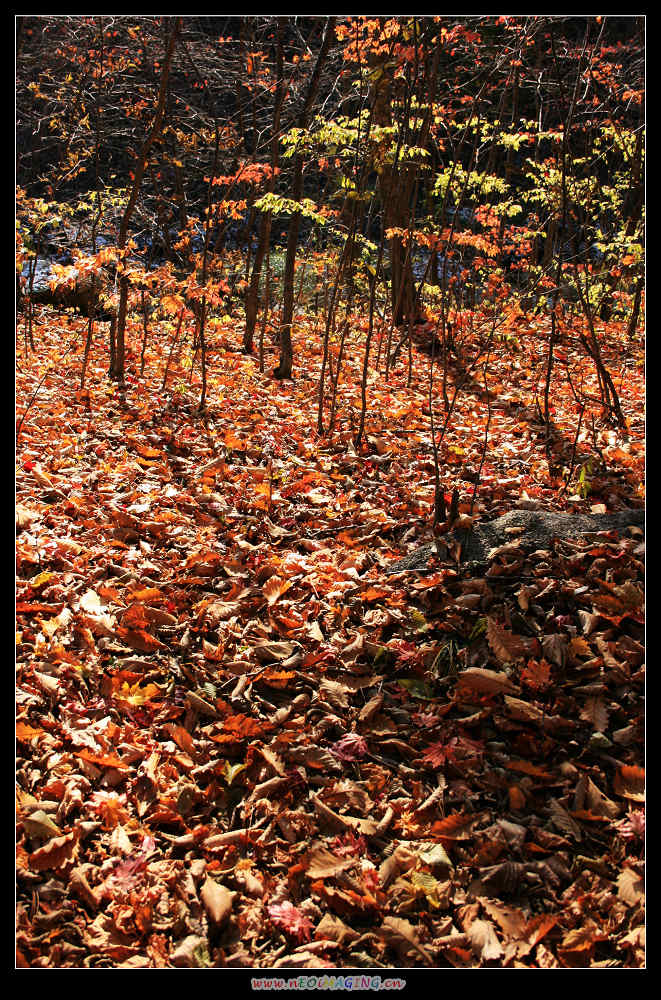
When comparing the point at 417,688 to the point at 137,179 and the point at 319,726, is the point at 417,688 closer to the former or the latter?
the point at 319,726

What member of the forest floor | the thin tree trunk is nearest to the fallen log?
the forest floor

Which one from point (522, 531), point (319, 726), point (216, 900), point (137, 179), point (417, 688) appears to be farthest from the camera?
point (137, 179)

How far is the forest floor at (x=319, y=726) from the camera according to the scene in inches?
72.9

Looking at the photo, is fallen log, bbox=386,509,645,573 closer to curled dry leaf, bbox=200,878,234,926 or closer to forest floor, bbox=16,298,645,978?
forest floor, bbox=16,298,645,978

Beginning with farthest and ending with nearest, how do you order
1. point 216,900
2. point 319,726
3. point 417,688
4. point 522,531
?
1. point 522,531
2. point 417,688
3. point 319,726
4. point 216,900

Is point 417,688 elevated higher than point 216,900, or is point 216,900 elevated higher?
point 417,688

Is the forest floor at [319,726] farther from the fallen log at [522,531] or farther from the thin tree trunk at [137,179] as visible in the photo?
the thin tree trunk at [137,179]

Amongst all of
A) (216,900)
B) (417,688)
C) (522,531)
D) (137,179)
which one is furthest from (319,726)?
(137,179)

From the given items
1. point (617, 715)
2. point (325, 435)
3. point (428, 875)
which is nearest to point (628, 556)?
point (617, 715)

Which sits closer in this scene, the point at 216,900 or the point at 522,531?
the point at 216,900

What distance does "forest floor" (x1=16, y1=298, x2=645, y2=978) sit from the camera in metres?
1.85

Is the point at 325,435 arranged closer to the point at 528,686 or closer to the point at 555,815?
the point at 528,686

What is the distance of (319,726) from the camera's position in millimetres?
2539

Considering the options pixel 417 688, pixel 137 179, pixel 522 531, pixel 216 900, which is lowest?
pixel 216 900
